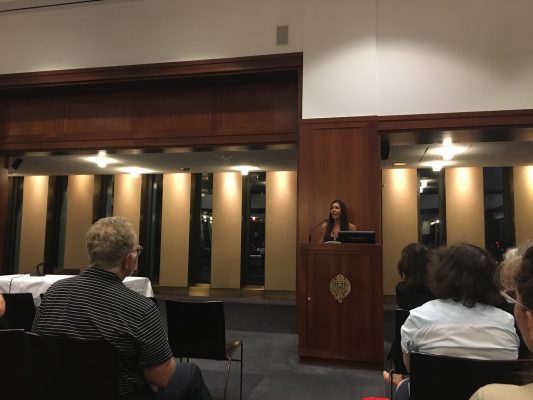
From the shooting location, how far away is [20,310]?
307 cm

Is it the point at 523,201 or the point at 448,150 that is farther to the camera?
the point at 523,201

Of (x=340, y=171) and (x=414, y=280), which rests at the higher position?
(x=340, y=171)

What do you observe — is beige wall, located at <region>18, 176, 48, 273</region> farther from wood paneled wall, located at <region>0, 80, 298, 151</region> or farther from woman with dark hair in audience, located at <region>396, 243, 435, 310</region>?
woman with dark hair in audience, located at <region>396, 243, 435, 310</region>

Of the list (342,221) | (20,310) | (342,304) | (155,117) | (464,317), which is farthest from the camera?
(155,117)

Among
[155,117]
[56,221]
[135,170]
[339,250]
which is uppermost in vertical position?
[155,117]

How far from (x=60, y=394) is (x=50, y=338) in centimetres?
23

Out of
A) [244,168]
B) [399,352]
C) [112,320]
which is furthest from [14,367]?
[244,168]

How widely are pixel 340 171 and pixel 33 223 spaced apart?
28.2 feet

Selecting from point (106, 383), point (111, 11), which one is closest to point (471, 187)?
point (111, 11)

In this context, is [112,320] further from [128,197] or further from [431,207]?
[128,197]

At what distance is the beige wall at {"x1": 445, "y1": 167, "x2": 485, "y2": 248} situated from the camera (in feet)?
25.4

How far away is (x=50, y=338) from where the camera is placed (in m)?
1.52

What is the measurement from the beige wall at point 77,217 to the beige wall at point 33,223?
27.4 inches

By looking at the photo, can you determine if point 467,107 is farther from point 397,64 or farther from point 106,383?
point 106,383
